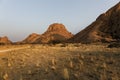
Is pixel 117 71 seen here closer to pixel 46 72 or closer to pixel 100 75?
pixel 100 75

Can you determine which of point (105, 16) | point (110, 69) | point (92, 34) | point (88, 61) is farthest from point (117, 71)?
point (105, 16)

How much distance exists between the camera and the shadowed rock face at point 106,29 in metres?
116

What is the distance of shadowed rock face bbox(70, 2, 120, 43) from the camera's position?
380 feet

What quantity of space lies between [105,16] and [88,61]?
130 m

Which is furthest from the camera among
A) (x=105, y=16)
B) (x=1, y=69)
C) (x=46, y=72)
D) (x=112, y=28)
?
(x=105, y=16)

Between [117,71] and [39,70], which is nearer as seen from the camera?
[117,71]

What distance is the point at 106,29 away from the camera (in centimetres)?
12838

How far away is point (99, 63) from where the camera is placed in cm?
1603

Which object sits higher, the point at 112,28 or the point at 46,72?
the point at 112,28

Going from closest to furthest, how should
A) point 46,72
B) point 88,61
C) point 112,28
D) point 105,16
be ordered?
point 46,72
point 88,61
point 112,28
point 105,16

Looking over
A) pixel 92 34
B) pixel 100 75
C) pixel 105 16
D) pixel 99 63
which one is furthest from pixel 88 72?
pixel 105 16

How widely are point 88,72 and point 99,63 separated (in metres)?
2.20

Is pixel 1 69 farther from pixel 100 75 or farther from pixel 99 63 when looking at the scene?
pixel 100 75

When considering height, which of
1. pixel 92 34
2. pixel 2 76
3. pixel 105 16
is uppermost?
pixel 105 16
